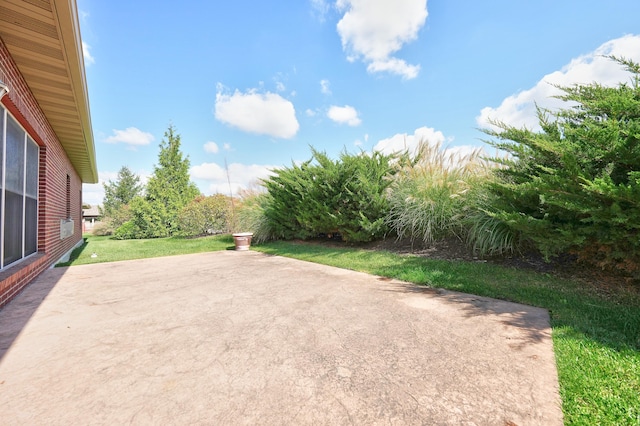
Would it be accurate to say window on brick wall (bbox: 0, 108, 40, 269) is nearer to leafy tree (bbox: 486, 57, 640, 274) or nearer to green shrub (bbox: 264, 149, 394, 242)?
green shrub (bbox: 264, 149, 394, 242)

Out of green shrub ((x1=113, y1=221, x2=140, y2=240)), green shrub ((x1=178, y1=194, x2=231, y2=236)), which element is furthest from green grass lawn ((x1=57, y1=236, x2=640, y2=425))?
green shrub ((x1=113, y1=221, x2=140, y2=240))

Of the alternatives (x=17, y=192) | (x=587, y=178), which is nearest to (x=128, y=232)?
(x=17, y=192)

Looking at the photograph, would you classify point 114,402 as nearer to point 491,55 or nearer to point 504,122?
point 504,122

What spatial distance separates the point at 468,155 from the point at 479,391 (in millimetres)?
5713

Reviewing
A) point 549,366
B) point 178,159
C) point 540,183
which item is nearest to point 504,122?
point 540,183

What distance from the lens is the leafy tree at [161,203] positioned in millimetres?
14875

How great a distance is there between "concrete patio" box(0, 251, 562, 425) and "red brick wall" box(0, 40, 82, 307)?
1.17 feet

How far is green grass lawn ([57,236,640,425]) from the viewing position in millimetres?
1305

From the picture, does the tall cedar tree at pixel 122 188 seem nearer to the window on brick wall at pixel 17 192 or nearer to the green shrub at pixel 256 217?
the green shrub at pixel 256 217

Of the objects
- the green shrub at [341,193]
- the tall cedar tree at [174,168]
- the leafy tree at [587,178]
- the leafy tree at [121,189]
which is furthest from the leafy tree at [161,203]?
the leafy tree at [587,178]

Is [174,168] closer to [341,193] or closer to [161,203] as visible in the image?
[161,203]

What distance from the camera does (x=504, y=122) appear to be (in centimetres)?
364

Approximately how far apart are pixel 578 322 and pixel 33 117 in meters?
7.10

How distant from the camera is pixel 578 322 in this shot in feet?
7.30
